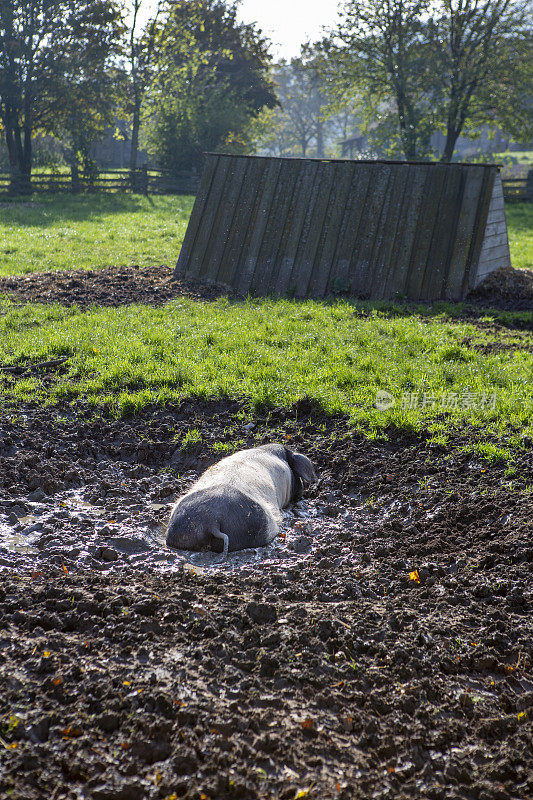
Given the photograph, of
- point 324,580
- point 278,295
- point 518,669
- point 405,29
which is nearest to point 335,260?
point 278,295

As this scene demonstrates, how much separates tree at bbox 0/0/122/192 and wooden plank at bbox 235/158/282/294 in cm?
1588

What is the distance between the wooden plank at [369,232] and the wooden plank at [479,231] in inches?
52.5

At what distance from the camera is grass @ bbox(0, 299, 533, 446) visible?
563 centimetres

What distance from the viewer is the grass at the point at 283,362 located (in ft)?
18.5

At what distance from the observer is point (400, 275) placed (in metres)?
9.64

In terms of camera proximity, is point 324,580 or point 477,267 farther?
point 477,267

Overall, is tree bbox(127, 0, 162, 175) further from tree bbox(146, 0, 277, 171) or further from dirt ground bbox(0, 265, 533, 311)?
dirt ground bbox(0, 265, 533, 311)

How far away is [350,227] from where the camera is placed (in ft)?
32.8

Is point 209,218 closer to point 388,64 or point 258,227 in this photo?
point 258,227

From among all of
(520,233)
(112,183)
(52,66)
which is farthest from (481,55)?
(52,66)

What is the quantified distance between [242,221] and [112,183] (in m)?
16.8

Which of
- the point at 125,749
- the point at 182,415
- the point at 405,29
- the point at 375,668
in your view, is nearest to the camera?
the point at 125,749

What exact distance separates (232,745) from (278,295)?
27.3ft

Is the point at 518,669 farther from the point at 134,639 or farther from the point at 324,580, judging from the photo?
the point at 134,639
